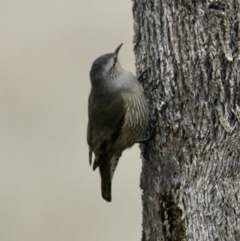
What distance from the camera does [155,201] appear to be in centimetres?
619

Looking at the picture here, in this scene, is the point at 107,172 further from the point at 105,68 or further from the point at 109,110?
the point at 105,68

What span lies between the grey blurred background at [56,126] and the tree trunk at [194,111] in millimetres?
3753

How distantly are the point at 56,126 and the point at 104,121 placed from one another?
383 cm

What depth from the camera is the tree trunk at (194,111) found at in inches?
224

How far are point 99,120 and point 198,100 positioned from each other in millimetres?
1097

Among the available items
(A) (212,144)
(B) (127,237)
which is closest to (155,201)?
(A) (212,144)

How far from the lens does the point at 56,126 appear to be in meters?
10.4

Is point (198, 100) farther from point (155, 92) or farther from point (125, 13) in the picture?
point (125, 13)

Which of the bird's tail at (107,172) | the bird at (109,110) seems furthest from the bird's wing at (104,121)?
the bird's tail at (107,172)

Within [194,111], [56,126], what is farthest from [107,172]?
[56,126]

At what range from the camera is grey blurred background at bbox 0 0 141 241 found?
9.84m

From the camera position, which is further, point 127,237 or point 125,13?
point 125,13

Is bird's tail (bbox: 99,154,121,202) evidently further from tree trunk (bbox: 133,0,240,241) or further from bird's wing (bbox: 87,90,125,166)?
tree trunk (bbox: 133,0,240,241)

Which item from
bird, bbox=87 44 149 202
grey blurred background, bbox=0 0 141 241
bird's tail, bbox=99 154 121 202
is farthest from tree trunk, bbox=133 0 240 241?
grey blurred background, bbox=0 0 141 241
